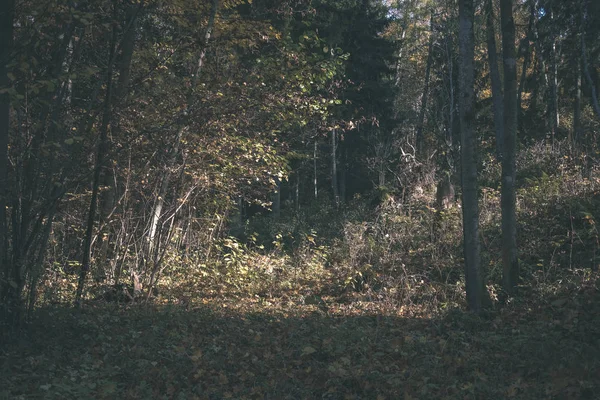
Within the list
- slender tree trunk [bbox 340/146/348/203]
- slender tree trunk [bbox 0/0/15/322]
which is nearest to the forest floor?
slender tree trunk [bbox 0/0/15/322]

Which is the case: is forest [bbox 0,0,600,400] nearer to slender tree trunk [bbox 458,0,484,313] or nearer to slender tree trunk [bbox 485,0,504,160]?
slender tree trunk [bbox 458,0,484,313]

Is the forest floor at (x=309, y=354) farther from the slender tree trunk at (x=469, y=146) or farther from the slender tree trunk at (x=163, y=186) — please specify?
the slender tree trunk at (x=163, y=186)

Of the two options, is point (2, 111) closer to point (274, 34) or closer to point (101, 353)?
point (101, 353)

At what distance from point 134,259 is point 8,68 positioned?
4394 mm

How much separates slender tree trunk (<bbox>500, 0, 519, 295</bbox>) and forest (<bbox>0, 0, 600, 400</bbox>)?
0.03m

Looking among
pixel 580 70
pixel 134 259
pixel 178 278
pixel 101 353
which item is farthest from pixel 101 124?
pixel 580 70

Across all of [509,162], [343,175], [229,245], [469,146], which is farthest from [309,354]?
[343,175]

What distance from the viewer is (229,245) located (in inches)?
490

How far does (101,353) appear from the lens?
22.2 ft

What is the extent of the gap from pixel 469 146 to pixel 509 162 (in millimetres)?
1396

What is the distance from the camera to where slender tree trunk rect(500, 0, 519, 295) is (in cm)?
916

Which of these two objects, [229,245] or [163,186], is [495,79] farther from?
[163,186]

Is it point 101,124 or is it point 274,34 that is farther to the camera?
point 274,34

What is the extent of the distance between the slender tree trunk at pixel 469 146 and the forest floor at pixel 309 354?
0.71 m
